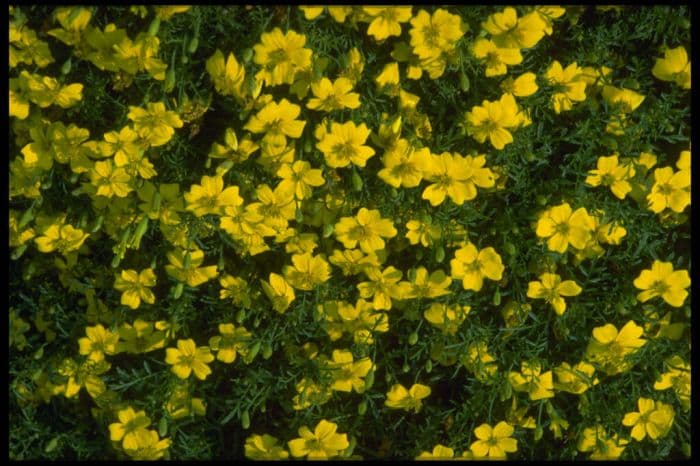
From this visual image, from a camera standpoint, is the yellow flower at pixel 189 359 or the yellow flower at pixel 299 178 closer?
the yellow flower at pixel 299 178

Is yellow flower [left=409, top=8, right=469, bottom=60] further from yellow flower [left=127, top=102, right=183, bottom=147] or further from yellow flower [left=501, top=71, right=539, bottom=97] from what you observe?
yellow flower [left=127, top=102, right=183, bottom=147]

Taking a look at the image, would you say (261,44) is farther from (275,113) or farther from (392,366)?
(392,366)

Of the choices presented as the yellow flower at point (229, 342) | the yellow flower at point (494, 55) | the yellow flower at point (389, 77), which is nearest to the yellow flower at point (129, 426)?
the yellow flower at point (229, 342)

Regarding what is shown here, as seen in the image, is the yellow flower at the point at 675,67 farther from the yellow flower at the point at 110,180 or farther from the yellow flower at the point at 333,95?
the yellow flower at the point at 110,180

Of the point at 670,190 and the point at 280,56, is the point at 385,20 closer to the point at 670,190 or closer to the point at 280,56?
the point at 280,56

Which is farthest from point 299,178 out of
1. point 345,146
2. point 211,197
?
point 211,197

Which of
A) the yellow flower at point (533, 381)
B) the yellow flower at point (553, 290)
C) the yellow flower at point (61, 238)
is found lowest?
the yellow flower at point (533, 381)

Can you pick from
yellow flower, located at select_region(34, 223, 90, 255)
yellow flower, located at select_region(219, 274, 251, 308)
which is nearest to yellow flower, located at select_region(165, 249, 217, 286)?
yellow flower, located at select_region(219, 274, 251, 308)
